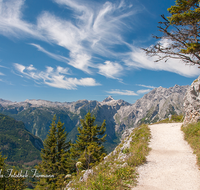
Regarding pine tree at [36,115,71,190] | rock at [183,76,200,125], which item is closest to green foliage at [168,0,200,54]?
rock at [183,76,200,125]

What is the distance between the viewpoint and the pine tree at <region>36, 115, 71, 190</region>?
2415 centimetres

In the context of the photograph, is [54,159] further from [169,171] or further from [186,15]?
[186,15]

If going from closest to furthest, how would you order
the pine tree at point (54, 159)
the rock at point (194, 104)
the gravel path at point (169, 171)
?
1. the gravel path at point (169, 171)
2. the rock at point (194, 104)
3. the pine tree at point (54, 159)

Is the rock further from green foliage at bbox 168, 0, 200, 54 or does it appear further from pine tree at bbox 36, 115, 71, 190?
pine tree at bbox 36, 115, 71, 190

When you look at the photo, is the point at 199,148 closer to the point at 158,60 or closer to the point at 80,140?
the point at 158,60

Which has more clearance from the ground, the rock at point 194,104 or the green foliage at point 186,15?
the green foliage at point 186,15

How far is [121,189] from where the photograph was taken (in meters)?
6.16

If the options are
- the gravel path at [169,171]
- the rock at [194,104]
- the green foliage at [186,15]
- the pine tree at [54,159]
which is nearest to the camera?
the gravel path at [169,171]

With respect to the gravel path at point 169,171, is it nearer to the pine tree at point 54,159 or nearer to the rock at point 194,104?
the rock at point 194,104

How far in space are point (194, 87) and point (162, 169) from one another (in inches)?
648

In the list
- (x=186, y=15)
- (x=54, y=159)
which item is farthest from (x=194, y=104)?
(x=54, y=159)

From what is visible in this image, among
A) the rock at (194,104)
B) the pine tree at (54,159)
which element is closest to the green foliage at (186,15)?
the rock at (194,104)

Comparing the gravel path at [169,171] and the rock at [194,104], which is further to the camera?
the rock at [194,104]

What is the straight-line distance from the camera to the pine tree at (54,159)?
24153mm
